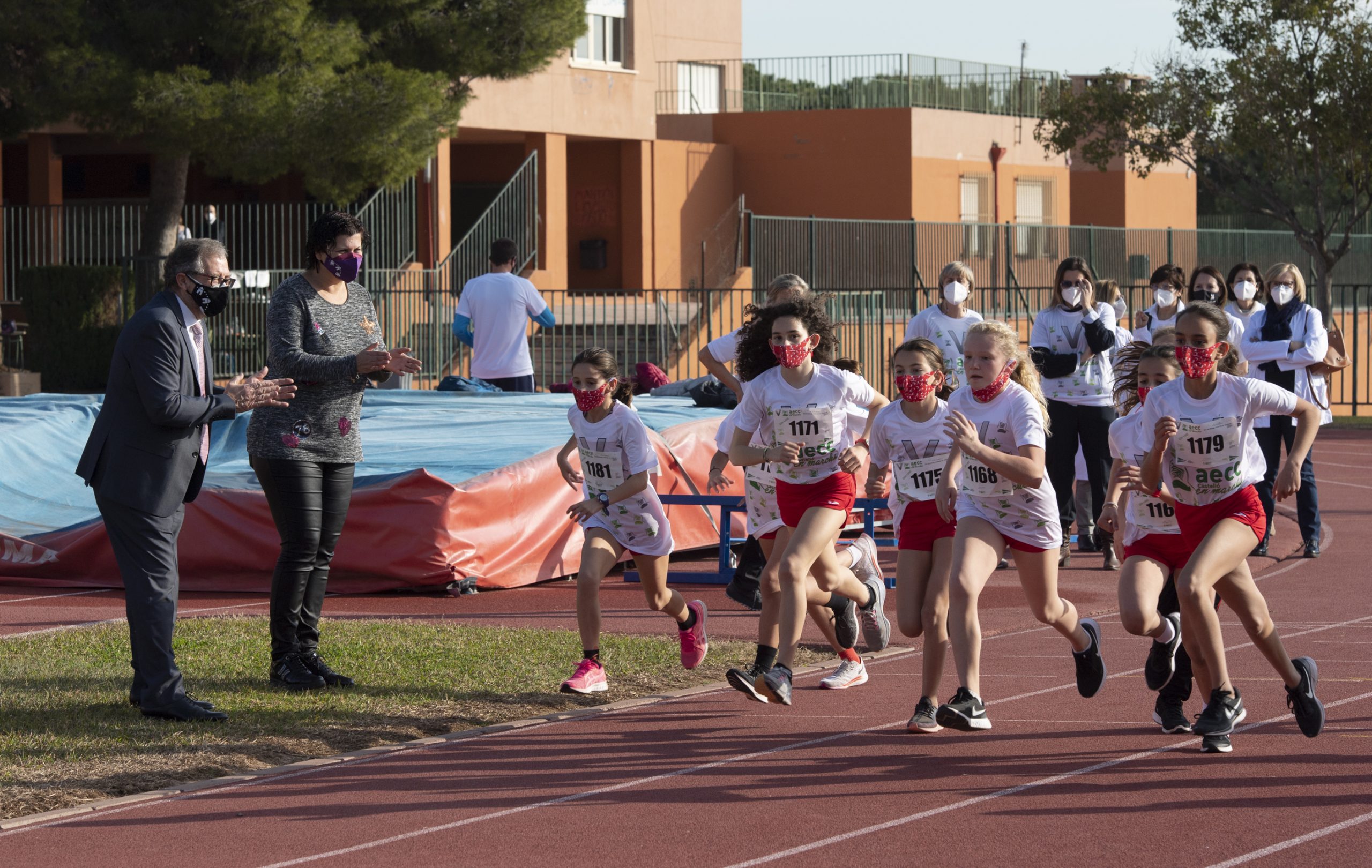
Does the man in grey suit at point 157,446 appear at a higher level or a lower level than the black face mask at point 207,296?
lower

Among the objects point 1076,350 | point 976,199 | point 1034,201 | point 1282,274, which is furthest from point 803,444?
point 1034,201

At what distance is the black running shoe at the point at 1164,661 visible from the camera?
724 cm

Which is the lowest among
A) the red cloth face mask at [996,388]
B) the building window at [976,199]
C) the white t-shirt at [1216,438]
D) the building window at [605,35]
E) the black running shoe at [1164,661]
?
the black running shoe at [1164,661]

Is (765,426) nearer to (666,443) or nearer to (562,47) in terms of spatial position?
(666,443)

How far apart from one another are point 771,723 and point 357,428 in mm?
2256

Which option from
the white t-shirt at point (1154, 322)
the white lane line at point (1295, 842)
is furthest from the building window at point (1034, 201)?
the white lane line at point (1295, 842)

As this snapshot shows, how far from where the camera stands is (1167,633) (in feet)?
23.8

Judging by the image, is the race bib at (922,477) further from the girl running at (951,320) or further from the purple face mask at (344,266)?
the girl running at (951,320)

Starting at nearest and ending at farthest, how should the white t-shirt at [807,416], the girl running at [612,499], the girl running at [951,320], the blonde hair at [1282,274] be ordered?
the white t-shirt at [807,416] < the girl running at [612,499] < the girl running at [951,320] < the blonde hair at [1282,274]

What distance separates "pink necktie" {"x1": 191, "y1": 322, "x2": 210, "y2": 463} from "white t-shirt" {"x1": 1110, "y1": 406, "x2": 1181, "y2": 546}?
12.2 ft

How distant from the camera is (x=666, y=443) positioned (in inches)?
512

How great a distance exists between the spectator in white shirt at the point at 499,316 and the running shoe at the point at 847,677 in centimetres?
550

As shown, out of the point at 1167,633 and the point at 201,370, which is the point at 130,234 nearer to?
the point at 201,370

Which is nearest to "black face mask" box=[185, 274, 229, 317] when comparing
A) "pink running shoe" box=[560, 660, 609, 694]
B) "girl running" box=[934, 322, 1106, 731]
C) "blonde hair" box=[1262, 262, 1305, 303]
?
"pink running shoe" box=[560, 660, 609, 694]
